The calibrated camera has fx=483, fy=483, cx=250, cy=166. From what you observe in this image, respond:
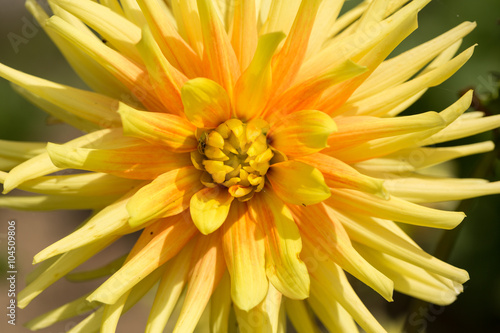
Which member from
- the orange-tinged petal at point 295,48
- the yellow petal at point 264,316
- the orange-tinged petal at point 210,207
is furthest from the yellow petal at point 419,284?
the orange-tinged petal at point 295,48

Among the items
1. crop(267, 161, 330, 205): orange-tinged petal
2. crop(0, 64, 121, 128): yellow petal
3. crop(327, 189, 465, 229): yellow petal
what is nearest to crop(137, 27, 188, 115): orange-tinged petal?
crop(0, 64, 121, 128): yellow petal

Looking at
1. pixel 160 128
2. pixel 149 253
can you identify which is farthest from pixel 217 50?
pixel 149 253

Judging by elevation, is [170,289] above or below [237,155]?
below

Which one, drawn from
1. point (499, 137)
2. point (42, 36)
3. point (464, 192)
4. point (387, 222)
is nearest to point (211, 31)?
point (387, 222)

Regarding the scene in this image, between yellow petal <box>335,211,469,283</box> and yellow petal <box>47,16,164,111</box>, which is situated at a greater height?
yellow petal <box>47,16,164,111</box>

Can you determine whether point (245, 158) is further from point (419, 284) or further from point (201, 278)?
point (419, 284)

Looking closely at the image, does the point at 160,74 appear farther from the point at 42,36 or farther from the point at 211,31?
the point at 42,36

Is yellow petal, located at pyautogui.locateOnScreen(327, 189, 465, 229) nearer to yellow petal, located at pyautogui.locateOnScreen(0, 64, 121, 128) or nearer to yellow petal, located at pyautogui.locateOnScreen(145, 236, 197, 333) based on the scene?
yellow petal, located at pyautogui.locateOnScreen(145, 236, 197, 333)
